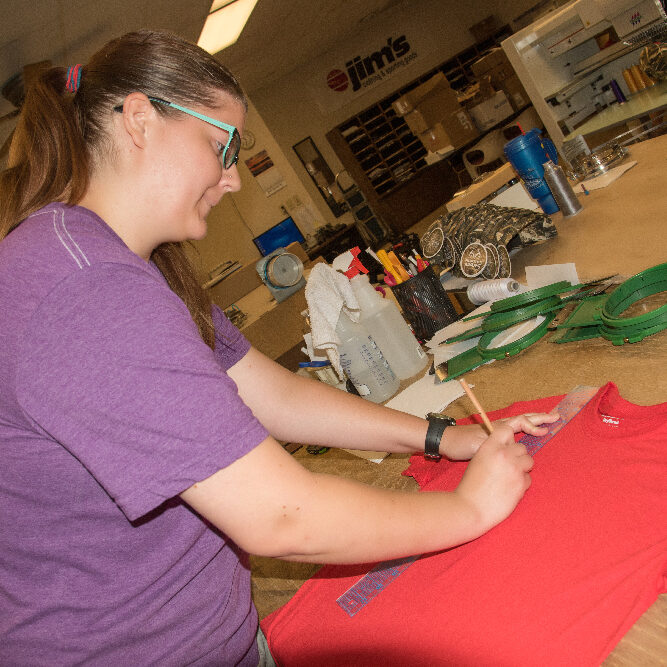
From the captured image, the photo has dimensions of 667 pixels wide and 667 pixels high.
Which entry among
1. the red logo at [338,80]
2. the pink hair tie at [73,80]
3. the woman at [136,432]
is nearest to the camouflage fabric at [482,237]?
the woman at [136,432]

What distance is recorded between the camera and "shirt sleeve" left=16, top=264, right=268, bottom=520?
0.62 meters

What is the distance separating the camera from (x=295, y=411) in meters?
1.23

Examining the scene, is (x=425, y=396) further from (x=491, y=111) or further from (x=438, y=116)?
(x=491, y=111)

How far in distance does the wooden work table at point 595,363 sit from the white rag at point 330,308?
35 centimetres

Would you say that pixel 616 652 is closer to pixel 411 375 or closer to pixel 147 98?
pixel 147 98

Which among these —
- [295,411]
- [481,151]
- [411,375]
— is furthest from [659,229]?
[481,151]

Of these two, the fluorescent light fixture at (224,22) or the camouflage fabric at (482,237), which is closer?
the camouflage fabric at (482,237)

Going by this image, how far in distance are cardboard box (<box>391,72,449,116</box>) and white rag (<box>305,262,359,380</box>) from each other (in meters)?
7.35

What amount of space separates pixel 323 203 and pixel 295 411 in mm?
9092

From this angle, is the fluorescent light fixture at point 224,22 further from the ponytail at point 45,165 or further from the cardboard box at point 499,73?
the ponytail at point 45,165

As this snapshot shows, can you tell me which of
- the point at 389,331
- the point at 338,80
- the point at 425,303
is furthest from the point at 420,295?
the point at 338,80

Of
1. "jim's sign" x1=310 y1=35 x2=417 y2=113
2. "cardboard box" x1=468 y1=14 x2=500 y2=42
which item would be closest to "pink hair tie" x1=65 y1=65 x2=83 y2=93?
"jim's sign" x1=310 y1=35 x2=417 y2=113

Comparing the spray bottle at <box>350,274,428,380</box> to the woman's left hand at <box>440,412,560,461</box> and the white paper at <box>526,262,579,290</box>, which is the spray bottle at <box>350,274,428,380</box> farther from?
the woman's left hand at <box>440,412,560,461</box>

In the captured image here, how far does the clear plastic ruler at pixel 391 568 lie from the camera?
38.3 inches
